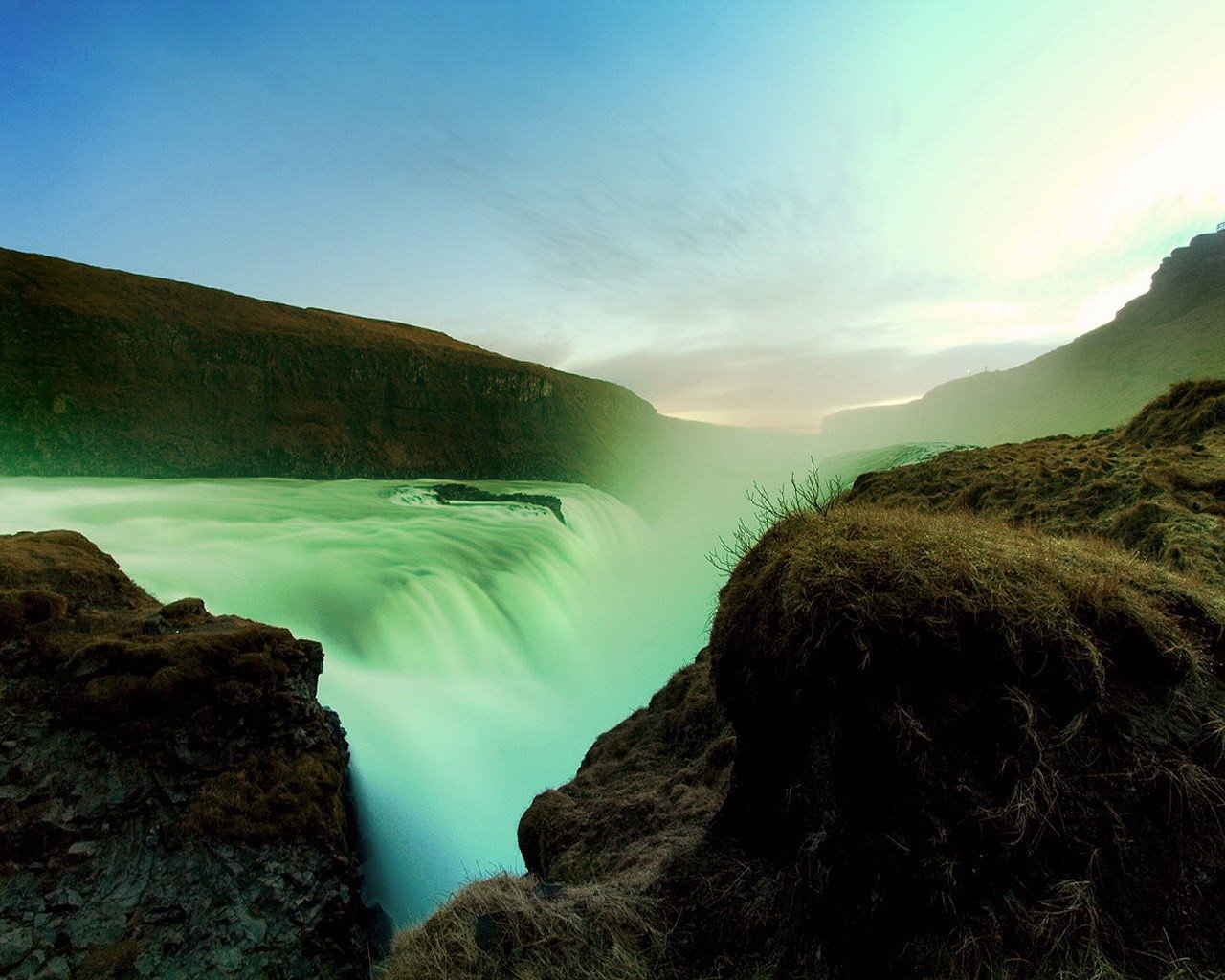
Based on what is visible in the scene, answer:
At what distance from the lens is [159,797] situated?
523 cm

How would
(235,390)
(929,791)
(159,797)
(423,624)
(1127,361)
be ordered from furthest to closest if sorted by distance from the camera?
(1127,361)
(235,390)
(423,624)
(159,797)
(929,791)

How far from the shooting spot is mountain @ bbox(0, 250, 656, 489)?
93.4 ft

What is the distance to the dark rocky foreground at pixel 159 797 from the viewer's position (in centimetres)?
454

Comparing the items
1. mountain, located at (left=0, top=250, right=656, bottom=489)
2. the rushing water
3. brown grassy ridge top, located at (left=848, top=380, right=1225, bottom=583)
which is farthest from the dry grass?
mountain, located at (left=0, top=250, right=656, bottom=489)

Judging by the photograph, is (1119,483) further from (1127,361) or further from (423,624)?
(1127,361)

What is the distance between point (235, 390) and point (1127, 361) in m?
78.0

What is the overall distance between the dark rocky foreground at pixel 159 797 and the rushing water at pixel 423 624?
7.93 ft

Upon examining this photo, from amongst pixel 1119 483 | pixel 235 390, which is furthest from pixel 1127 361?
pixel 235 390

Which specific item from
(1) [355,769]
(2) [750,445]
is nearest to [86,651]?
(1) [355,769]

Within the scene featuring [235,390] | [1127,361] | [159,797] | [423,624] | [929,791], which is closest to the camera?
[929,791]

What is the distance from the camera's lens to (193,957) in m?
4.57

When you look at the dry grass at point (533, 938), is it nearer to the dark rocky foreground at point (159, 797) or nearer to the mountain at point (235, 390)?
the dark rocky foreground at point (159, 797)

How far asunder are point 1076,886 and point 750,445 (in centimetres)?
13254

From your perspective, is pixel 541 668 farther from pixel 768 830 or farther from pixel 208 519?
pixel 768 830
